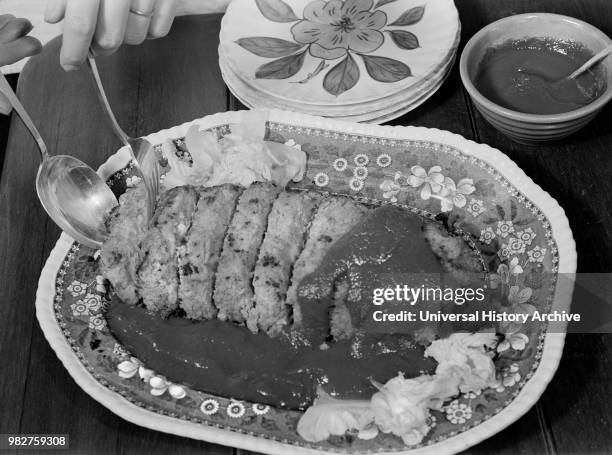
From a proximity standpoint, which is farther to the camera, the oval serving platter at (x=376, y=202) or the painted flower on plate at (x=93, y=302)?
the painted flower on plate at (x=93, y=302)

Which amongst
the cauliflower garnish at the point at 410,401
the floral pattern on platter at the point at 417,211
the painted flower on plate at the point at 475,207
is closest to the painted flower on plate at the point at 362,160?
the floral pattern on platter at the point at 417,211

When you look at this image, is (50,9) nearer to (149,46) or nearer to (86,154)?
(86,154)

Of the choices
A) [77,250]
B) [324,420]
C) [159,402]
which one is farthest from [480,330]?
[77,250]

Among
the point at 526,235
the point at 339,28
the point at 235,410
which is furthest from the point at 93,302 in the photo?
the point at 339,28

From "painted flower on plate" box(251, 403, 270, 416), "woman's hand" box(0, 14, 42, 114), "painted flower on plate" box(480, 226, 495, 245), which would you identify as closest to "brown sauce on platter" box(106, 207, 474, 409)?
"painted flower on plate" box(251, 403, 270, 416)

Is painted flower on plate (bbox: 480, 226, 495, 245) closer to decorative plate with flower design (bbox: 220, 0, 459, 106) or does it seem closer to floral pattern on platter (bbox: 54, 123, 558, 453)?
floral pattern on platter (bbox: 54, 123, 558, 453)

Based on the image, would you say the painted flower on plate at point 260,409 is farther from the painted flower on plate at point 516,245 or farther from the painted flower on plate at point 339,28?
the painted flower on plate at point 339,28
